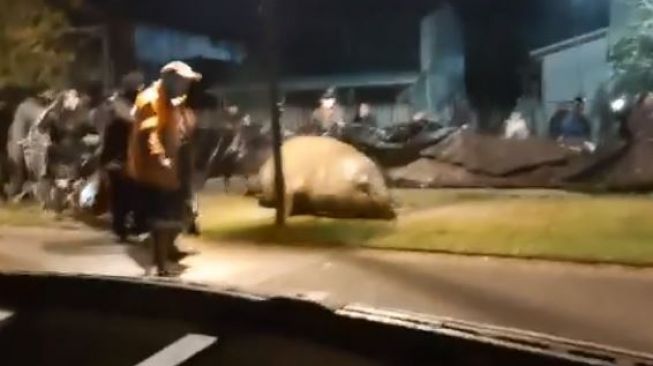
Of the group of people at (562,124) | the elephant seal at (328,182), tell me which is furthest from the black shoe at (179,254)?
the group of people at (562,124)

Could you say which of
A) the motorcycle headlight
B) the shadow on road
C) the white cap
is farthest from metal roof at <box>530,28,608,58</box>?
the white cap

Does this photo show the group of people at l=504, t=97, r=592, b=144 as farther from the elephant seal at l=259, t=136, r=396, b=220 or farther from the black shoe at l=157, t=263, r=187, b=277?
the black shoe at l=157, t=263, r=187, b=277

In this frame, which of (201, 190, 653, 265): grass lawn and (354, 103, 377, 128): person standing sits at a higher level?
(354, 103, 377, 128): person standing

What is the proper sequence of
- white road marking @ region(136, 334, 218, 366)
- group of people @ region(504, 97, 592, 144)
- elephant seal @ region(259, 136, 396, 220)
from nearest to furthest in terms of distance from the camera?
white road marking @ region(136, 334, 218, 366) < group of people @ region(504, 97, 592, 144) < elephant seal @ region(259, 136, 396, 220)

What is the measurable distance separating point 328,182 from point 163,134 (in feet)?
1.98

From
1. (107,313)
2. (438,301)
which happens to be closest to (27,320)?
(107,313)

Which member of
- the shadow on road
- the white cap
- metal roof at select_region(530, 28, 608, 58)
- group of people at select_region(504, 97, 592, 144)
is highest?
metal roof at select_region(530, 28, 608, 58)

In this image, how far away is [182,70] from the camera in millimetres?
1861

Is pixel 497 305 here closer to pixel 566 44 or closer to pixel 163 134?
pixel 566 44

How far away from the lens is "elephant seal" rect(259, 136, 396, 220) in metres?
2.21

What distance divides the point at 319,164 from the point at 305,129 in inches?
10.3

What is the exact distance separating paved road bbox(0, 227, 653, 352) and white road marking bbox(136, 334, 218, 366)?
55 centimetres

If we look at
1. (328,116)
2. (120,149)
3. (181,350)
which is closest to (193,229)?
(120,149)

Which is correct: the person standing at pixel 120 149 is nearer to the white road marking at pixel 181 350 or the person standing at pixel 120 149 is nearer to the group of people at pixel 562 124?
the group of people at pixel 562 124
